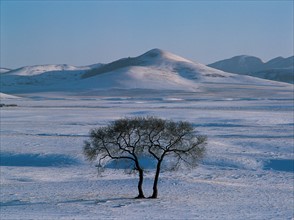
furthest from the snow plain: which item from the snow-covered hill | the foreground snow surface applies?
the snow-covered hill

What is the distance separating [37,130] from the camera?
43.8 metres

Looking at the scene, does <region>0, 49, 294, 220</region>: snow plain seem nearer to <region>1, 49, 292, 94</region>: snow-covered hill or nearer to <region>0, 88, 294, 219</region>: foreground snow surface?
<region>0, 88, 294, 219</region>: foreground snow surface

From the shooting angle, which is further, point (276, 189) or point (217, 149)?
point (217, 149)

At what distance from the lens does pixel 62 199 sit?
20812 millimetres

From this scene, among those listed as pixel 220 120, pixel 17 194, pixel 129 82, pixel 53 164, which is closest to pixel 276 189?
pixel 17 194

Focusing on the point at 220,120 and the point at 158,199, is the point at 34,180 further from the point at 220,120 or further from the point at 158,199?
the point at 220,120

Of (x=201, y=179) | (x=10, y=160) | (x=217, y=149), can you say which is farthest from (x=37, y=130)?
(x=201, y=179)

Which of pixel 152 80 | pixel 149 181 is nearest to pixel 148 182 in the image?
pixel 149 181

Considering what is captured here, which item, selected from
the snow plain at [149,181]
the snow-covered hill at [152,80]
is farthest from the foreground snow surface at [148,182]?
the snow-covered hill at [152,80]

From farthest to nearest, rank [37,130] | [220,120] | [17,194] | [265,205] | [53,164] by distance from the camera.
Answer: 1. [220,120]
2. [37,130]
3. [53,164]
4. [17,194]
5. [265,205]

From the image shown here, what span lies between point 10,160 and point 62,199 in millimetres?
11513

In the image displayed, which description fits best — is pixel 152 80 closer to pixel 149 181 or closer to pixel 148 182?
pixel 149 181

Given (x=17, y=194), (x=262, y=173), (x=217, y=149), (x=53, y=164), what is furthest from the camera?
(x=217, y=149)

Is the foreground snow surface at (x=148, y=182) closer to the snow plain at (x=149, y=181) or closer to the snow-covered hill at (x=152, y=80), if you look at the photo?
the snow plain at (x=149, y=181)
